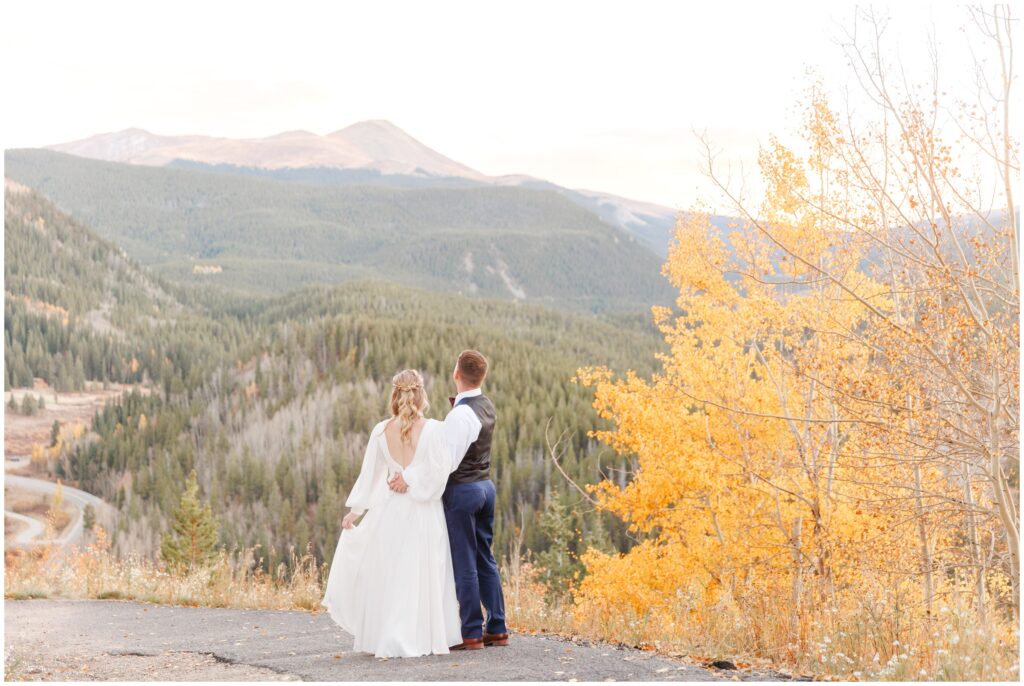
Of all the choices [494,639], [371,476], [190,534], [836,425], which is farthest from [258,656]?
[190,534]

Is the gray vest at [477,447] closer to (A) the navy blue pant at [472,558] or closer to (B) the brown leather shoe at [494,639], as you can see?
(A) the navy blue pant at [472,558]

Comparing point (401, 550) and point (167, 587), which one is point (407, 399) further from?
point (167, 587)

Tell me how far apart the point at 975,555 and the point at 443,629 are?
6480 millimetres

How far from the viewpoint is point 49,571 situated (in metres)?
13.1

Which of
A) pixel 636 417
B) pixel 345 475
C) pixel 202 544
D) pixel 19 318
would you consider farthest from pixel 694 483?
pixel 19 318

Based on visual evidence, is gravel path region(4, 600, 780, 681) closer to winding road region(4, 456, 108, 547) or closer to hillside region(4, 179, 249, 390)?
winding road region(4, 456, 108, 547)

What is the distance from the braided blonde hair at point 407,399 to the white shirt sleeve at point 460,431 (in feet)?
0.76

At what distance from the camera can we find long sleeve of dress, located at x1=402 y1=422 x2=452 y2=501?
7.19m

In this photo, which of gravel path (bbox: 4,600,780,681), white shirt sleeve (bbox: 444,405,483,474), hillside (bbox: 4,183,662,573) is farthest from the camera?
hillside (bbox: 4,183,662,573)

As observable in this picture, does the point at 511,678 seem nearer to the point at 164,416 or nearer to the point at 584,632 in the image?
the point at 584,632

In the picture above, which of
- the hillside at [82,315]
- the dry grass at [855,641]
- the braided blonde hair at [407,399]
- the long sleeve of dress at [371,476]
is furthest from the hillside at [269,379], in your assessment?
the braided blonde hair at [407,399]

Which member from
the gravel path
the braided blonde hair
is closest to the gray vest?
the braided blonde hair

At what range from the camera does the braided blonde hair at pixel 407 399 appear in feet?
23.7

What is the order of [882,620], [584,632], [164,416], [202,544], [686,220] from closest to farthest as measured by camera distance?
[882,620], [584,632], [686,220], [202,544], [164,416]
